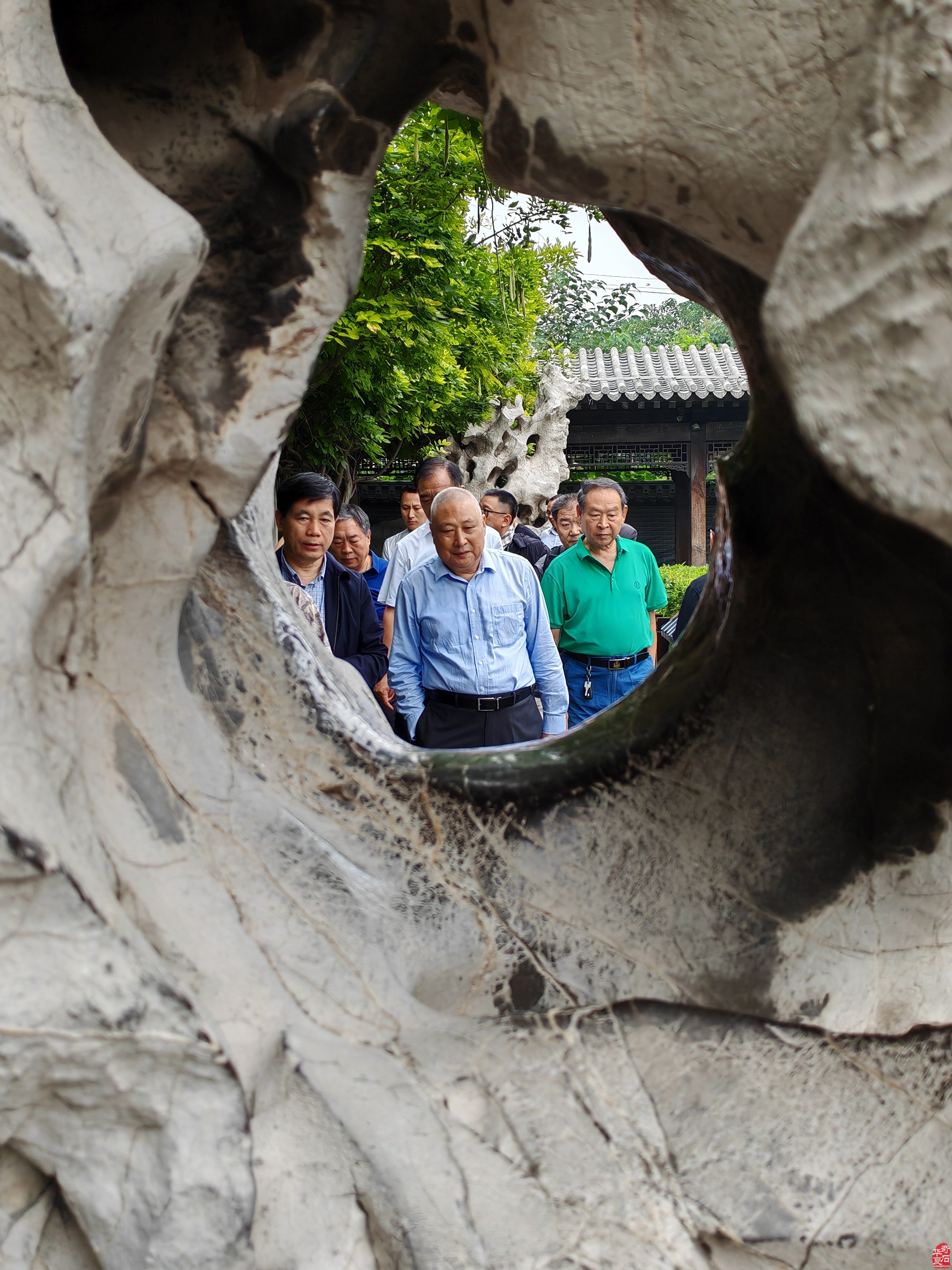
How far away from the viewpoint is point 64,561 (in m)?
0.99

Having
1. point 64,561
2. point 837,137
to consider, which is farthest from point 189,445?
point 837,137

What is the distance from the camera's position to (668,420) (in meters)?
10.5

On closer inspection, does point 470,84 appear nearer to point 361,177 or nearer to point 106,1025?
point 361,177

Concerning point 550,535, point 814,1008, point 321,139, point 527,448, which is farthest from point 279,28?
point 527,448

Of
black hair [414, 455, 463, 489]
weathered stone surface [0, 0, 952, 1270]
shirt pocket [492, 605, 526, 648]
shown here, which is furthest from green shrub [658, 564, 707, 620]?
weathered stone surface [0, 0, 952, 1270]

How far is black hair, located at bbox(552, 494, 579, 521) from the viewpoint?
13.5ft

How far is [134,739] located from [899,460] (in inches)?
35.8

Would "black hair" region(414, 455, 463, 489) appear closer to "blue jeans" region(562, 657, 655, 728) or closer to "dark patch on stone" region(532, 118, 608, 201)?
"blue jeans" region(562, 657, 655, 728)

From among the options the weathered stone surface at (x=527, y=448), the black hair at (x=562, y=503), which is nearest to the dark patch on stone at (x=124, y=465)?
the black hair at (x=562, y=503)

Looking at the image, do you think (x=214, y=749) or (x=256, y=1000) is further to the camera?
(x=214, y=749)

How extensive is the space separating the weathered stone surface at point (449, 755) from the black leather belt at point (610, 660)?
1435mm

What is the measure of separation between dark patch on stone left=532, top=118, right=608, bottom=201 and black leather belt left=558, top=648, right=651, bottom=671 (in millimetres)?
1905

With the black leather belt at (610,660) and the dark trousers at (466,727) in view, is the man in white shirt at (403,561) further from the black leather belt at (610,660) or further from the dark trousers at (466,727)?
the dark trousers at (466,727)

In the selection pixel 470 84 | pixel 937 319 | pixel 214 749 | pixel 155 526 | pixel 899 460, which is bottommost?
pixel 214 749
